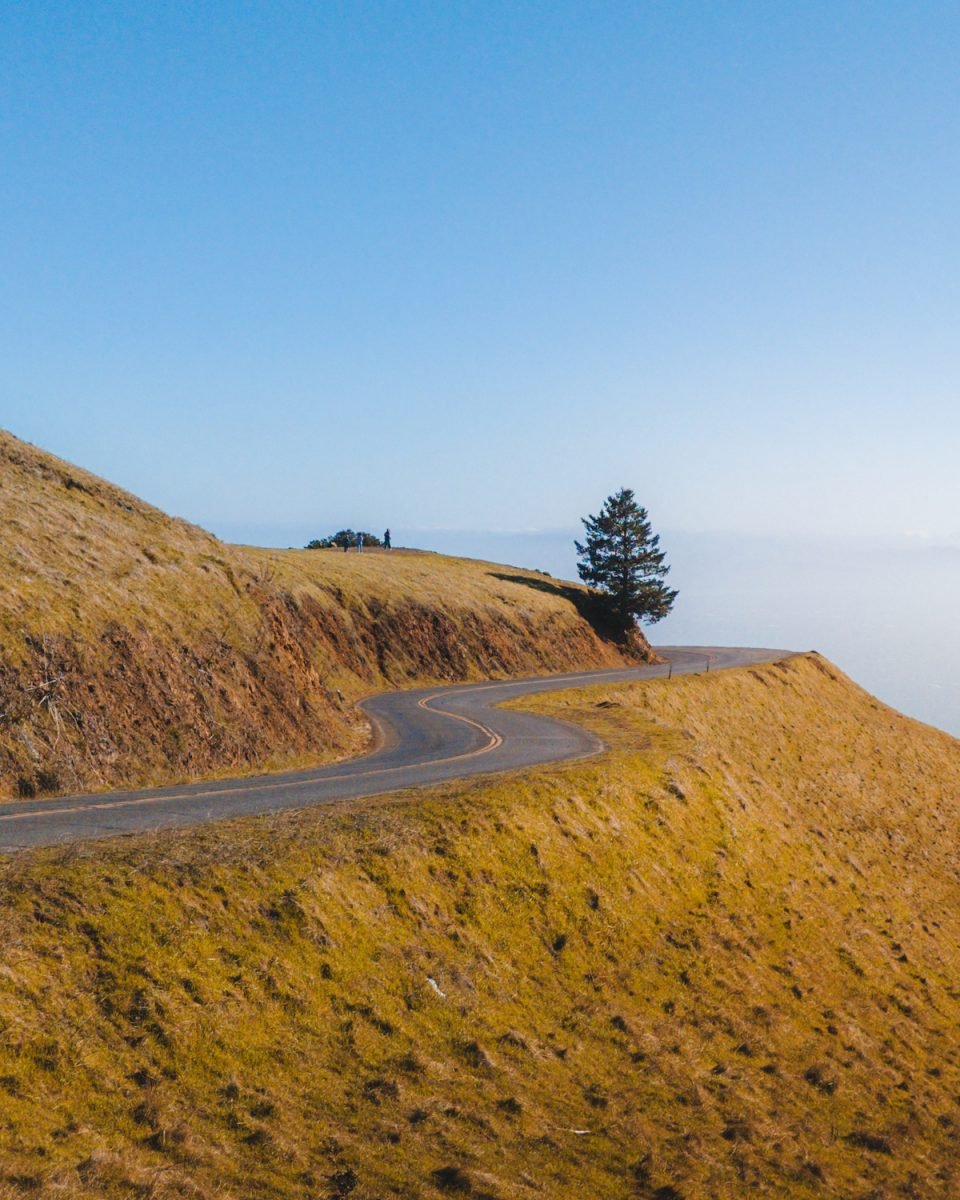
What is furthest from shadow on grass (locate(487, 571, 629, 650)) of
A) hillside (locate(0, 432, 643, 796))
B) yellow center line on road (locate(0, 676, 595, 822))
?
yellow center line on road (locate(0, 676, 595, 822))

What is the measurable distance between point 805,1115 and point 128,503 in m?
31.6

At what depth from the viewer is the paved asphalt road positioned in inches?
718

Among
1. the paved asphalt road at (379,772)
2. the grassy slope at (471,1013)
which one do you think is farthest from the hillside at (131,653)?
the grassy slope at (471,1013)

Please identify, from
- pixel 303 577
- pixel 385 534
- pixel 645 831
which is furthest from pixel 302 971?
pixel 385 534

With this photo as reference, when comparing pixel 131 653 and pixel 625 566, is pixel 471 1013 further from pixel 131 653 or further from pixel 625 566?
pixel 625 566

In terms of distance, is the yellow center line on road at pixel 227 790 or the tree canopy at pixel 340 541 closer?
the yellow center line on road at pixel 227 790

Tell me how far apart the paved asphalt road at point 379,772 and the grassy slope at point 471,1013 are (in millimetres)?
1799

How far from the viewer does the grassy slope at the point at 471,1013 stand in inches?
435

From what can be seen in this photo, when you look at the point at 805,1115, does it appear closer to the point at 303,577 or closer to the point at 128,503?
the point at 128,503

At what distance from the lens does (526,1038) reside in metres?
15.3

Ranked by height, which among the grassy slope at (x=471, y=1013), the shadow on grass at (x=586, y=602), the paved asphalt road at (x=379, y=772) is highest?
the shadow on grass at (x=586, y=602)

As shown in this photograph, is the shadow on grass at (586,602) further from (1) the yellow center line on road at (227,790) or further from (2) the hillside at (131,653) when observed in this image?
(1) the yellow center line on road at (227,790)

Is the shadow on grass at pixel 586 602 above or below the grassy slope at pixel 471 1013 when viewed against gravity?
above

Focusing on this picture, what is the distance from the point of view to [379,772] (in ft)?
86.6
